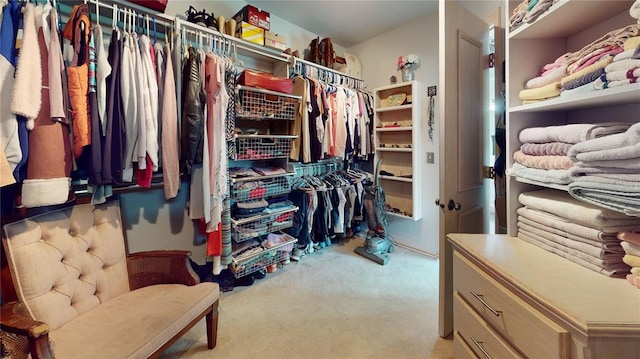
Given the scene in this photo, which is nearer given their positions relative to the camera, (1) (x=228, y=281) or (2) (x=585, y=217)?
(2) (x=585, y=217)

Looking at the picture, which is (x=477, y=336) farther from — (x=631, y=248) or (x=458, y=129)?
(x=458, y=129)

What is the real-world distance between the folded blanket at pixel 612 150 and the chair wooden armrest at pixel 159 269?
6.27ft

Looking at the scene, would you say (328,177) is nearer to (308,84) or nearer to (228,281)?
(308,84)

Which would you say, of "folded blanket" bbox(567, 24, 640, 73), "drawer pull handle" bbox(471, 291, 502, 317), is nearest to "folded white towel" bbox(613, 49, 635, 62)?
"folded blanket" bbox(567, 24, 640, 73)

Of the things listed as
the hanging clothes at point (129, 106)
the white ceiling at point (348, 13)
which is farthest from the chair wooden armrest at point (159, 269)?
the white ceiling at point (348, 13)

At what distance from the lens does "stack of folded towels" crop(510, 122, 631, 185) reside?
34.6 inches

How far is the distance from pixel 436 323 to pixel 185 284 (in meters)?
1.67

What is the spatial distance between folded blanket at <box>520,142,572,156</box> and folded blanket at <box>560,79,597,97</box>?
0.58 feet

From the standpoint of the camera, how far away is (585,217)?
2.95 ft

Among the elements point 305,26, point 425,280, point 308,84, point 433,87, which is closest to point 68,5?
point 308,84

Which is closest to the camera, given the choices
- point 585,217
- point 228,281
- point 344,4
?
point 585,217

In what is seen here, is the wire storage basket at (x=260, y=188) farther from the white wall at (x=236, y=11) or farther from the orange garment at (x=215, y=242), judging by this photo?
the white wall at (x=236, y=11)

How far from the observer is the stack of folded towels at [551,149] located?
88 centimetres

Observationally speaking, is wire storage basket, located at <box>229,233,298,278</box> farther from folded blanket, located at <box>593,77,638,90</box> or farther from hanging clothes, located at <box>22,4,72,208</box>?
folded blanket, located at <box>593,77,638,90</box>
